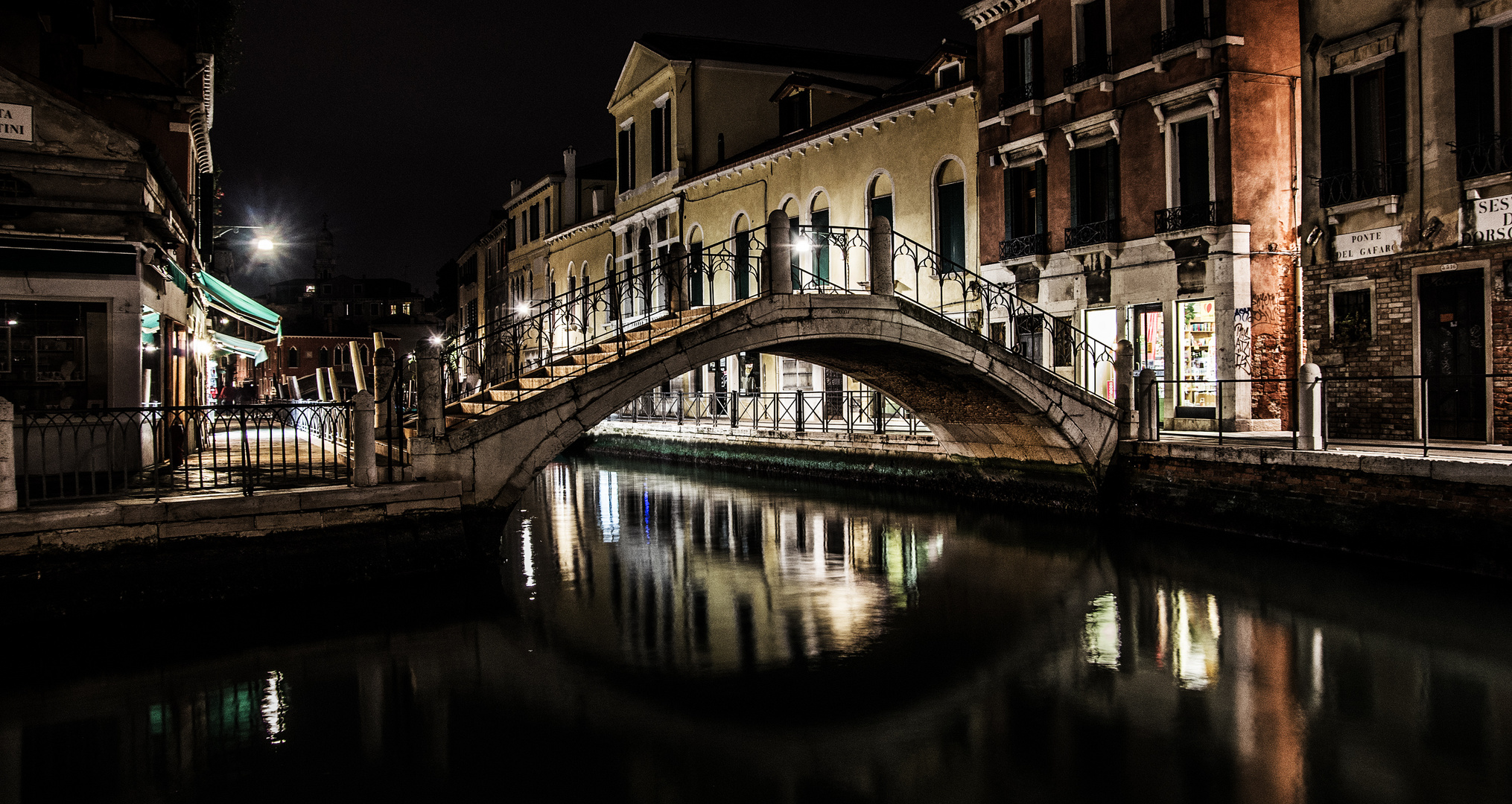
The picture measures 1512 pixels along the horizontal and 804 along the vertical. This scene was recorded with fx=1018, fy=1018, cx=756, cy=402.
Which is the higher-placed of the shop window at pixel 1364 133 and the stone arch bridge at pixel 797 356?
the shop window at pixel 1364 133

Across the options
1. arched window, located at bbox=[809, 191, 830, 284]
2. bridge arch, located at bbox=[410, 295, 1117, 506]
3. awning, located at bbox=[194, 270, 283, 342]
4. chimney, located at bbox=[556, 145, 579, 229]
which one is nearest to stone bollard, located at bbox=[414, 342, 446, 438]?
bridge arch, located at bbox=[410, 295, 1117, 506]

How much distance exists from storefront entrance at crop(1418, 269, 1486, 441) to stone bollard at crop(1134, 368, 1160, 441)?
289cm

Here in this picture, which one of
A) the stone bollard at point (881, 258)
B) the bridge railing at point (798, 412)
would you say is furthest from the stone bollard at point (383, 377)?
the bridge railing at point (798, 412)

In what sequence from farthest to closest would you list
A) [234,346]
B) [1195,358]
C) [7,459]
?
[234,346] → [1195,358] → [7,459]

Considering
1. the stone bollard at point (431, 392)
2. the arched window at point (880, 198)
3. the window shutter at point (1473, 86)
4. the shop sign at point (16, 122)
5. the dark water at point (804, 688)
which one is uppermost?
the arched window at point (880, 198)

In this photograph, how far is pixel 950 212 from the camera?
742 inches

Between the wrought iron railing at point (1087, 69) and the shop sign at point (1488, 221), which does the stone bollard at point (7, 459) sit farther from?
the wrought iron railing at point (1087, 69)

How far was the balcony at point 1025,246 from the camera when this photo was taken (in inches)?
664

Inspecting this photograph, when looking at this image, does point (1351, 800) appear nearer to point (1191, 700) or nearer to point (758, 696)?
point (1191, 700)

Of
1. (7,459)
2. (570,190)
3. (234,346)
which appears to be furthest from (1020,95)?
(570,190)

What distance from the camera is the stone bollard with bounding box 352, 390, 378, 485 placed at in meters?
9.02

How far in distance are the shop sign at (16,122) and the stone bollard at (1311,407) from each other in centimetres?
1270

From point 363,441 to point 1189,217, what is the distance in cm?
1153

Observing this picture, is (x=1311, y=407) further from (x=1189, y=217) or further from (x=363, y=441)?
(x=363, y=441)
